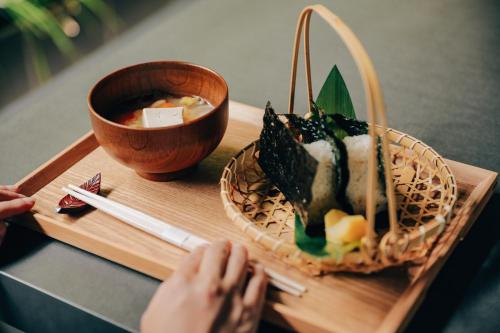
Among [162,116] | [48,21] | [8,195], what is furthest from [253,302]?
[48,21]

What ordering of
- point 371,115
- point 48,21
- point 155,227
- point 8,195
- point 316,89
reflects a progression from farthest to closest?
1. point 48,21
2. point 316,89
3. point 8,195
4. point 155,227
5. point 371,115

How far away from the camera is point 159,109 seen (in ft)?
4.04

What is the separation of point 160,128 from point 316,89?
84 cm

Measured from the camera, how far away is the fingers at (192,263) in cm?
91

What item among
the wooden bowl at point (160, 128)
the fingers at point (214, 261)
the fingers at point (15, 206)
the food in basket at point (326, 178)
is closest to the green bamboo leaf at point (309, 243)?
the food in basket at point (326, 178)

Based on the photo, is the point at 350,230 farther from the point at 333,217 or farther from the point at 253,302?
the point at 253,302

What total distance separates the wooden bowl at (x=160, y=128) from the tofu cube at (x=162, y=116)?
7 centimetres

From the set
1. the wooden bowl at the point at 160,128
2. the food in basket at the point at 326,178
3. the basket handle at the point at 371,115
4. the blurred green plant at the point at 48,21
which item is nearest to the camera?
the basket handle at the point at 371,115

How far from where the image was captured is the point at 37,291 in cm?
104

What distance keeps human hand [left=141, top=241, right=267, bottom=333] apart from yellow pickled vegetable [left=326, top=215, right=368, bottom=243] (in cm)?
15

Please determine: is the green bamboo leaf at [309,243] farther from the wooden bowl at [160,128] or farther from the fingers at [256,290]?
the wooden bowl at [160,128]

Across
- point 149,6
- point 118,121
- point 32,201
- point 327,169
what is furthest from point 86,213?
point 149,6

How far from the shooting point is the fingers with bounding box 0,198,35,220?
1.13 metres

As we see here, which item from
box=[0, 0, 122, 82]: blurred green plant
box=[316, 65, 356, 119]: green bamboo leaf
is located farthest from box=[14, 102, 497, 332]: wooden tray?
box=[0, 0, 122, 82]: blurred green plant
